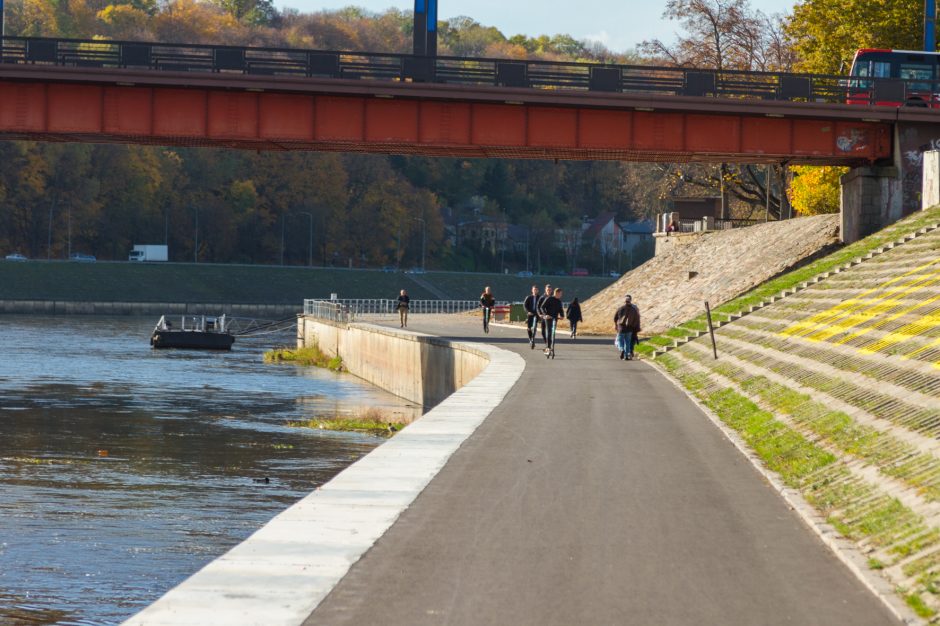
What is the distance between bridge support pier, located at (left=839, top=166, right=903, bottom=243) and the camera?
44938mm

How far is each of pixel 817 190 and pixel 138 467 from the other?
4643cm

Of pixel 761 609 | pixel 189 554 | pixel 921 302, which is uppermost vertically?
pixel 921 302

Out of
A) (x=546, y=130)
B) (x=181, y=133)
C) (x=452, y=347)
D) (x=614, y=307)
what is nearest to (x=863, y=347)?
(x=452, y=347)

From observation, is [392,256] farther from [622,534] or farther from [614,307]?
[622,534]

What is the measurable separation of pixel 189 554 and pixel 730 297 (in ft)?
108

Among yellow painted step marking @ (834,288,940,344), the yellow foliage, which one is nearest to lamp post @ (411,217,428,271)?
the yellow foliage

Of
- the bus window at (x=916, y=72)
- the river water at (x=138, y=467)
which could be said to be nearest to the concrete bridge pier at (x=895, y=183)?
the bus window at (x=916, y=72)

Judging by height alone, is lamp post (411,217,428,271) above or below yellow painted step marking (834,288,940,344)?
above

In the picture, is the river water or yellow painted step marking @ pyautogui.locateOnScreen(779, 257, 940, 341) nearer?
the river water

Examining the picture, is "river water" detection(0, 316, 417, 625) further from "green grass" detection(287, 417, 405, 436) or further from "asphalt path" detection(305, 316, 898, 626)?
"asphalt path" detection(305, 316, 898, 626)

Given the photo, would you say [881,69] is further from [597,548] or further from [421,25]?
[597,548]

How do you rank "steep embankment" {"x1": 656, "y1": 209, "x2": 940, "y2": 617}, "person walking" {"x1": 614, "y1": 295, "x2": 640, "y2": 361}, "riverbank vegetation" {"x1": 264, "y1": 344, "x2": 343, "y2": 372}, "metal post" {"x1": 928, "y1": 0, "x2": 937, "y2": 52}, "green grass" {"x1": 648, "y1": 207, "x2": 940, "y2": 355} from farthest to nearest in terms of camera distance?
"riverbank vegetation" {"x1": 264, "y1": 344, "x2": 343, "y2": 372}
"metal post" {"x1": 928, "y1": 0, "x2": 937, "y2": 52}
"green grass" {"x1": 648, "y1": 207, "x2": 940, "y2": 355}
"person walking" {"x1": 614, "y1": 295, "x2": 640, "y2": 361}
"steep embankment" {"x1": 656, "y1": 209, "x2": 940, "y2": 617}

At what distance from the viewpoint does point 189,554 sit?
16.3 meters

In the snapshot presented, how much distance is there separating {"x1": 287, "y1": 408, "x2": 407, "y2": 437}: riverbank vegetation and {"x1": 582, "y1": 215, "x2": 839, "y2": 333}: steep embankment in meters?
13.6
